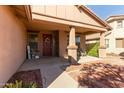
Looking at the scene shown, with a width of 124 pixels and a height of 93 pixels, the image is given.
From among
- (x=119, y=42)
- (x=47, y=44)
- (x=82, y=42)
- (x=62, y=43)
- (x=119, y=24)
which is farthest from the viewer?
(x=119, y=42)

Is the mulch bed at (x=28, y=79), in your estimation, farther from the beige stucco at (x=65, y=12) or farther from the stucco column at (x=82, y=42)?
the stucco column at (x=82, y=42)

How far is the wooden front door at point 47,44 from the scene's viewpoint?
564 inches

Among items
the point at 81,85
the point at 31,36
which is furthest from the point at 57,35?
the point at 81,85

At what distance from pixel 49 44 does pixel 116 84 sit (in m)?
9.89

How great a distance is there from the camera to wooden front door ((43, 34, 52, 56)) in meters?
14.3

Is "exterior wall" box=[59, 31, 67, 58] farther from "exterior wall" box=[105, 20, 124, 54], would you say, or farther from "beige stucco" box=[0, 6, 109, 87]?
"exterior wall" box=[105, 20, 124, 54]

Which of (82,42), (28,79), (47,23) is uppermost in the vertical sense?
(47,23)

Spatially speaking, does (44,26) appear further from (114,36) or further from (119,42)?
(119,42)

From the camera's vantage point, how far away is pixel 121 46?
1959 cm

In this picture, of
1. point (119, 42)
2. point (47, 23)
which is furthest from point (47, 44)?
point (119, 42)

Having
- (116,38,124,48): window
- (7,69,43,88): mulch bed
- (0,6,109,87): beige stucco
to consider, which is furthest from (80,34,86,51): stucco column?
(7,69,43,88): mulch bed

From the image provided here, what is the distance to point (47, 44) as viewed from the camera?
14461mm

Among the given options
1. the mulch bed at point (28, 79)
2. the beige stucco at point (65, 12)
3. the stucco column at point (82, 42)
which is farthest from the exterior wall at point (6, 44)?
the stucco column at point (82, 42)
